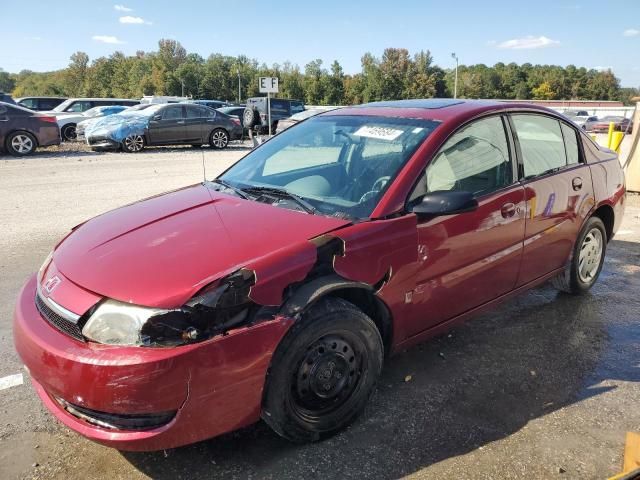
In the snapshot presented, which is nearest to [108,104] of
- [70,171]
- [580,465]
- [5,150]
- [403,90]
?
[5,150]

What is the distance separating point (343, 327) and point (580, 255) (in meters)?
2.78

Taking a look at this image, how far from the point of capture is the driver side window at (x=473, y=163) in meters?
3.08

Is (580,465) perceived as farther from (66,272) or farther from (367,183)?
(66,272)

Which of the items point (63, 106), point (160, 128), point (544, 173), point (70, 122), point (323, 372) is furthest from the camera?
point (63, 106)

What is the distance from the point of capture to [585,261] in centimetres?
452

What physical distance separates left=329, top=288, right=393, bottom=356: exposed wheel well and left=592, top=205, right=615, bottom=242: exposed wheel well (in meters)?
2.61

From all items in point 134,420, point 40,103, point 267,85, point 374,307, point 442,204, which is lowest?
point 134,420

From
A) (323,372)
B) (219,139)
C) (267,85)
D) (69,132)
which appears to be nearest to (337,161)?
(323,372)

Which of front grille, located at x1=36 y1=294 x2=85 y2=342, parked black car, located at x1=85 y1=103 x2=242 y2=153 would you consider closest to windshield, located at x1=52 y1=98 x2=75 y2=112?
parked black car, located at x1=85 y1=103 x2=242 y2=153

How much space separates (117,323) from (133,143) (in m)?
15.5

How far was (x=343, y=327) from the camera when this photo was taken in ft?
8.34

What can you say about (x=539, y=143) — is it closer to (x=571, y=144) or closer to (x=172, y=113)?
(x=571, y=144)

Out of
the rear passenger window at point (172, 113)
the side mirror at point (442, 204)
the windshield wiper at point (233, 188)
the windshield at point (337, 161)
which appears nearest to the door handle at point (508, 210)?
the side mirror at point (442, 204)

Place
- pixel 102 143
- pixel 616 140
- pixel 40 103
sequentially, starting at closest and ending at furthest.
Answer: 1. pixel 616 140
2. pixel 102 143
3. pixel 40 103
